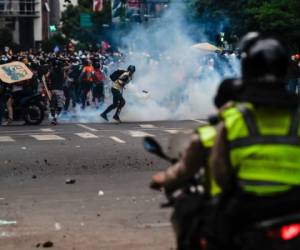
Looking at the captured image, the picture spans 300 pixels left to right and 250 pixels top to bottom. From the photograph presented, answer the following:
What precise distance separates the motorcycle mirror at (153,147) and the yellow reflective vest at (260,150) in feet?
1.84

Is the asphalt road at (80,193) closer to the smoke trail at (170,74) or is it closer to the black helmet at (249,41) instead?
the black helmet at (249,41)

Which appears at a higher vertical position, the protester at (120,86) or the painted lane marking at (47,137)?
the protester at (120,86)

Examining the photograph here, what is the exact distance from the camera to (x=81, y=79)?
2808 centimetres

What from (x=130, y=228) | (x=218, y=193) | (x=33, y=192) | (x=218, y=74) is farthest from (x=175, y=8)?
(x=218, y=193)

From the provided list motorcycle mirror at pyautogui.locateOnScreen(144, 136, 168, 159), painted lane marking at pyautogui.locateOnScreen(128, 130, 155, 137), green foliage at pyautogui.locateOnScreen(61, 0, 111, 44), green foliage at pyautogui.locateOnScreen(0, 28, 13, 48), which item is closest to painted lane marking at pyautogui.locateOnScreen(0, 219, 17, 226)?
motorcycle mirror at pyautogui.locateOnScreen(144, 136, 168, 159)

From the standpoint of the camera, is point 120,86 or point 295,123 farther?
point 120,86

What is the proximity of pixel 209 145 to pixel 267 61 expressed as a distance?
1.52 ft

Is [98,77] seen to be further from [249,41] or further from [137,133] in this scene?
[249,41]

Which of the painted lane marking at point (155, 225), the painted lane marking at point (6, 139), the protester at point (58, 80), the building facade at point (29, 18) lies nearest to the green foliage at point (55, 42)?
the building facade at point (29, 18)

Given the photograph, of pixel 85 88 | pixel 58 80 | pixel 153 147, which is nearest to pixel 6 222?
pixel 153 147

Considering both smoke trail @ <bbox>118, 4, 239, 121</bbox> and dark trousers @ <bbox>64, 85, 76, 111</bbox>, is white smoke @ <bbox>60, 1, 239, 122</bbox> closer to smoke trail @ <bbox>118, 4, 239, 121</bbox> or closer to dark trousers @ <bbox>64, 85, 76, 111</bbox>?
smoke trail @ <bbox>118, 4, 239, 121</bbox>

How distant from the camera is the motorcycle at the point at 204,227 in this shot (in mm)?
3670

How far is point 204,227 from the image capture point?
3.85 metres

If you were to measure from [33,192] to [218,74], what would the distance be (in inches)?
654
